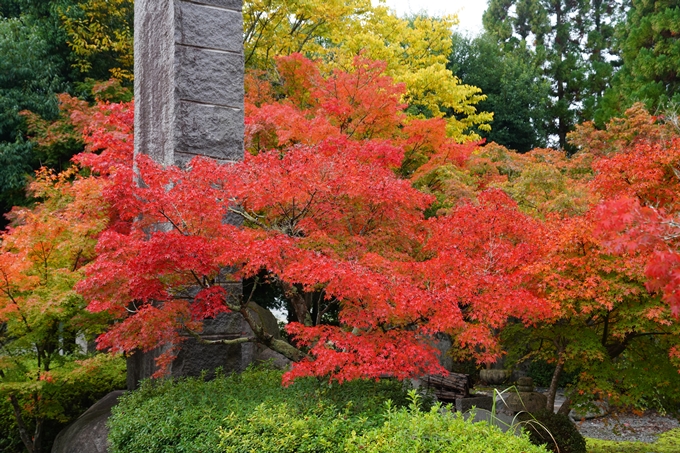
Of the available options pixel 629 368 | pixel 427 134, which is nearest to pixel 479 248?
pixel 629 368

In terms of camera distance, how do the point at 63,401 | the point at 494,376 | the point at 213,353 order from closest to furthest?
the point at 213,353, the point at 63,401, the point at 494,376

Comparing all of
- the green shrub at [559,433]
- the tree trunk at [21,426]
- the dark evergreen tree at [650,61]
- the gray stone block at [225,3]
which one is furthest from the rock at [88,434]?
the dark evergreen tree at [650,61]

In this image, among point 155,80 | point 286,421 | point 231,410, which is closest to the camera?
point 286,421

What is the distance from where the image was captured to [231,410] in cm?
588

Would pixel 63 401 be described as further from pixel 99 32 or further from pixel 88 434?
pixel 99 32

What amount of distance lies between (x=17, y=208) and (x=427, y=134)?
28.3ft

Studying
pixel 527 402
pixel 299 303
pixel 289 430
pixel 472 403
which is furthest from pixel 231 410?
pixel 472 403

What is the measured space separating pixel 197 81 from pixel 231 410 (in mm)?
4272

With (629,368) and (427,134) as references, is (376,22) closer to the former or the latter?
(427,134)

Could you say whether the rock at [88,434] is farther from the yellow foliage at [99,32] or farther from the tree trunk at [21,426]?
the yellow foliage at [99,32]

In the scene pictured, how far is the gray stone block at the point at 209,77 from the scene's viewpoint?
788 cm

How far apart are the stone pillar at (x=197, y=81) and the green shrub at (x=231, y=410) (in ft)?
9.71

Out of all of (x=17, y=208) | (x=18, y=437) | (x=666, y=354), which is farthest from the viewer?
(x=17, y=208)

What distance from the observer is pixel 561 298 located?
22.6 ft
